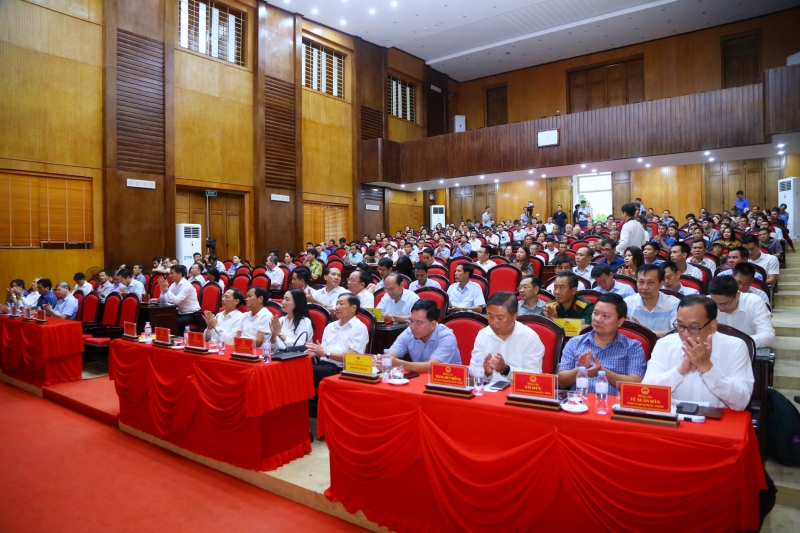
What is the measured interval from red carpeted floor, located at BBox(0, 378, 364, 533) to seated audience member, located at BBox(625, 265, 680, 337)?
7.31 feet

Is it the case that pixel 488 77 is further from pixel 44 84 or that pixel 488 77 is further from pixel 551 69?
pixel 44 84

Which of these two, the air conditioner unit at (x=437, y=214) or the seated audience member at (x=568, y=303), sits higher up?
the air conditioner unit at (x=437, y=214)

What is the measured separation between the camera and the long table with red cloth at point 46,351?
470cm

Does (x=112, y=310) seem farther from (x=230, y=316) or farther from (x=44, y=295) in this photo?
(x=230, y=316)

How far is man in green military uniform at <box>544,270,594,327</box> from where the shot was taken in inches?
126

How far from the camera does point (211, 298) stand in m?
6.13

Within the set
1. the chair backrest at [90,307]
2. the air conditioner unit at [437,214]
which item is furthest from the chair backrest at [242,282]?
the air conditioner unit at [437,214]

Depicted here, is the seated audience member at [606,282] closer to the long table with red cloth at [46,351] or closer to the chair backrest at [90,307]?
the long table with red cloth at [46,351]

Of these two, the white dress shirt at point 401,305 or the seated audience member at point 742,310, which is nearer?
the seated audience member at point 742,310

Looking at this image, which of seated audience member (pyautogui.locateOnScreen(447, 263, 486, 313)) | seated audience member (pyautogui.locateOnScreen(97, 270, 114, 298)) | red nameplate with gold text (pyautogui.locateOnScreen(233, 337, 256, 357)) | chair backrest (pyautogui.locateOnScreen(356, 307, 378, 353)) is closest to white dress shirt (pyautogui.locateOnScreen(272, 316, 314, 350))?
chair backrest (pyautogui.locateOnScreen(356, 307, 378, 353))

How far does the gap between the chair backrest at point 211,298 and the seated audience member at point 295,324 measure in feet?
9.14

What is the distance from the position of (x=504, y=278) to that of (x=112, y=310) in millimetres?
4500

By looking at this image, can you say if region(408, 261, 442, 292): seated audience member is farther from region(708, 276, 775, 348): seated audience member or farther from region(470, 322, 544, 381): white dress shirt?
region(708, 276, 775, 348): seated audience member

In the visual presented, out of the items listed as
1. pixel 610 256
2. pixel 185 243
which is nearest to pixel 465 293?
pixel 610 256
